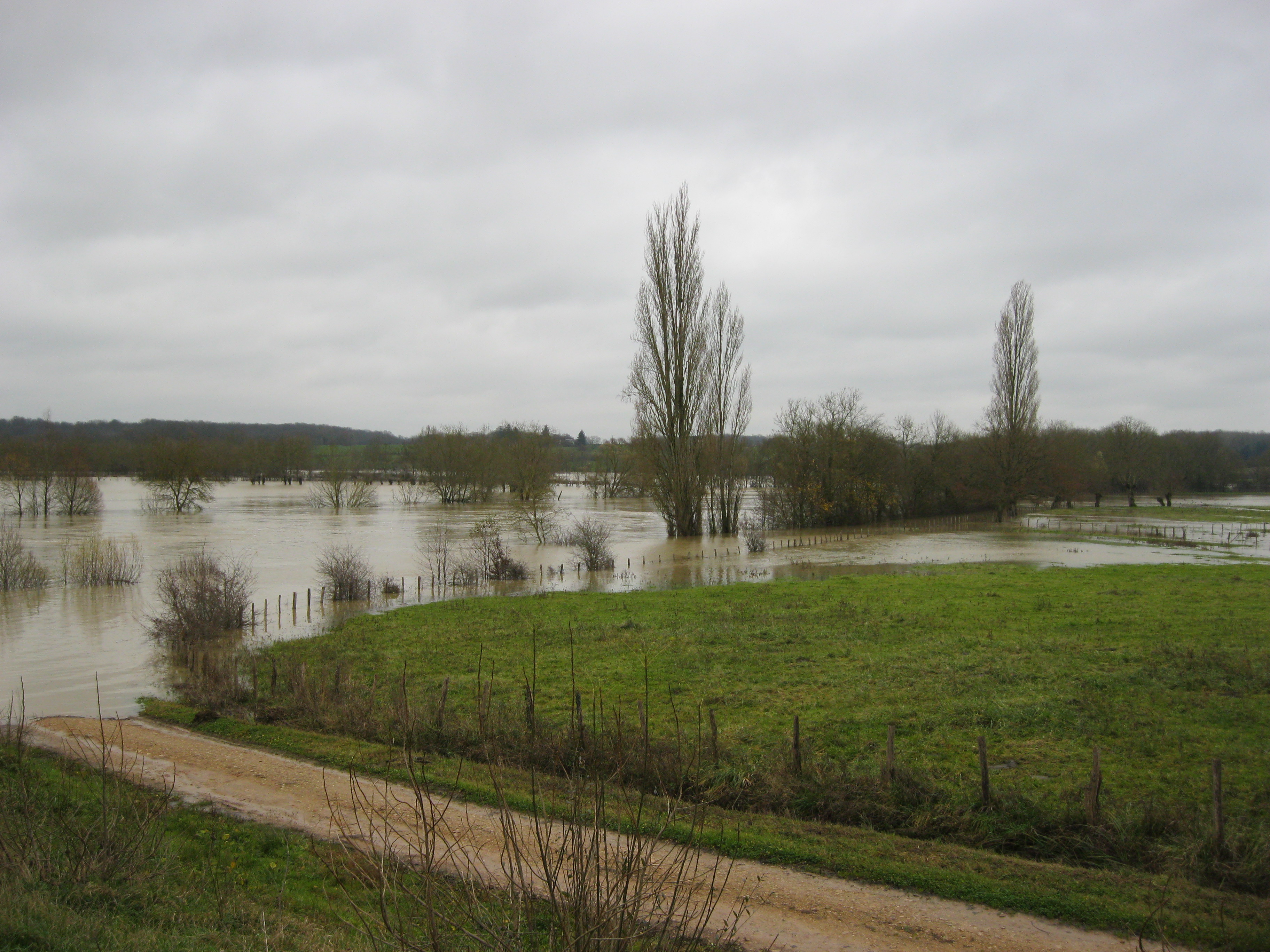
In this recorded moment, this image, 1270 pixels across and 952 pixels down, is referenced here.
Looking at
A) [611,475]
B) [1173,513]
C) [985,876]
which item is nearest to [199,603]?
[985,876]

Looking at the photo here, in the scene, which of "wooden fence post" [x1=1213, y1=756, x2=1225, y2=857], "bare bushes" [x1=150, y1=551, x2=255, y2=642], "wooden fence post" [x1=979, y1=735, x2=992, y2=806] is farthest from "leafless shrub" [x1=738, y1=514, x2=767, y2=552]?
"wooden fence post" [x1=1213, y1=756, x2=1225, y2=857]

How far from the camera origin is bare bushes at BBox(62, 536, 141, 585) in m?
27.8

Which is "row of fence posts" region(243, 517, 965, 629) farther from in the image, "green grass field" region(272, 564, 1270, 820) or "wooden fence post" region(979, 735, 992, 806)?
"wooden fence post" region(979, 735, 992, 806)

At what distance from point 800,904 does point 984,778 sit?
2823 millimetres

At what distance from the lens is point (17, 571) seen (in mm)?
26859

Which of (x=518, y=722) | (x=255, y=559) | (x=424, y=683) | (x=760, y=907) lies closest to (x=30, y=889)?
(x=760, y=907)

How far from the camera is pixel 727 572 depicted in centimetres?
3247

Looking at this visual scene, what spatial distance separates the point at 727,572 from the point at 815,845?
25061 millimetres

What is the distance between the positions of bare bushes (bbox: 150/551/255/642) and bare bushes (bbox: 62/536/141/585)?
19.2 feet

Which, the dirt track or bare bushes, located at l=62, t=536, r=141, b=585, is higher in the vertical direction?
bare bushes, located at l=62, t=536, r=141, b=585

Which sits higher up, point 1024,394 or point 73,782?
point 1024,394

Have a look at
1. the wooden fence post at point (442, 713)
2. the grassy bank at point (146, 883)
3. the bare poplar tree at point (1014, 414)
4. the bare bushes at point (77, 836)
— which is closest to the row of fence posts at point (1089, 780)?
the wooden fence post at point (442, 713)

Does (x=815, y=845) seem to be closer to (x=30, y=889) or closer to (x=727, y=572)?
(x=30, y=889)

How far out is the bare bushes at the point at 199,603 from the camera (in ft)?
62.3
